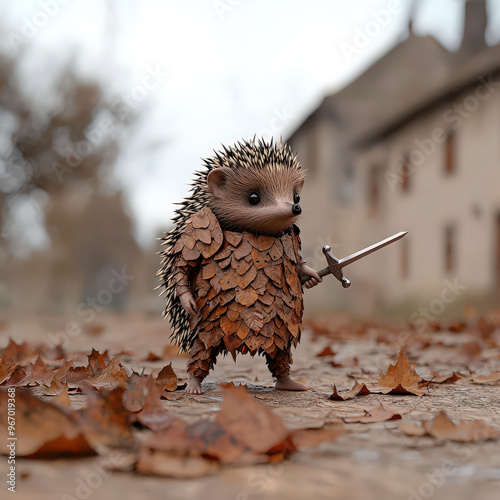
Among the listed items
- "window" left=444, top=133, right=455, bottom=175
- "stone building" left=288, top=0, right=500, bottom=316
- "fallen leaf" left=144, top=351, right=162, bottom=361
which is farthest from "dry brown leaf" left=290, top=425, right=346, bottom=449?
"window" left=444, top=133, right=455, bottom=175

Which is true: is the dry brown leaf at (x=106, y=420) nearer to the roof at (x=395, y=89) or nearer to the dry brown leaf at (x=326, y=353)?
the dry brown leaf at (x=326, y=353)

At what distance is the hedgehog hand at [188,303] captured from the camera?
119 inches

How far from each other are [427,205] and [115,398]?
11.8m

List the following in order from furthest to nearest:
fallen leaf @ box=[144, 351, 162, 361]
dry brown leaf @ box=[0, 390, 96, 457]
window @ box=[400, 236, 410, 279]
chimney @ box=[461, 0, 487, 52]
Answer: chimney @ box=[461, 0, 487, 52] → window @ box=[400, 236, 410, 279] → fallen leaf @ box=[144, 351, 162, 361] → dry brown leaf @ box=[0, 390, 96, 457]

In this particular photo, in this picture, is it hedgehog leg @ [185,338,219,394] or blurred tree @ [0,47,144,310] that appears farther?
blurred tree @ [0,47,144,310]

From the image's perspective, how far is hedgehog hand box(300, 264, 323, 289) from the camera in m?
3.30

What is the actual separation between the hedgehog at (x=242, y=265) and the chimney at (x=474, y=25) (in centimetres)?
1333

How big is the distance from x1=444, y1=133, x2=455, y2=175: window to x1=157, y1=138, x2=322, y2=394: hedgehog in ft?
32.8

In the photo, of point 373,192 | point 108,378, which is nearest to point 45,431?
point 108,378

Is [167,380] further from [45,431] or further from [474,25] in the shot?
[474,25]

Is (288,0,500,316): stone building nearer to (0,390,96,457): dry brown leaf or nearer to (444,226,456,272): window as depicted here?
(444,226,456,272): window

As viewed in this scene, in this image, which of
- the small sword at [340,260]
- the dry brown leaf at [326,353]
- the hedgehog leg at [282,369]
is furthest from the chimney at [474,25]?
the hedgehog leg at [282,369]

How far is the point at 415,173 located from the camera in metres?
Result: 13.4

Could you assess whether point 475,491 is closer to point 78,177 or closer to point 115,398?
point 115,398
